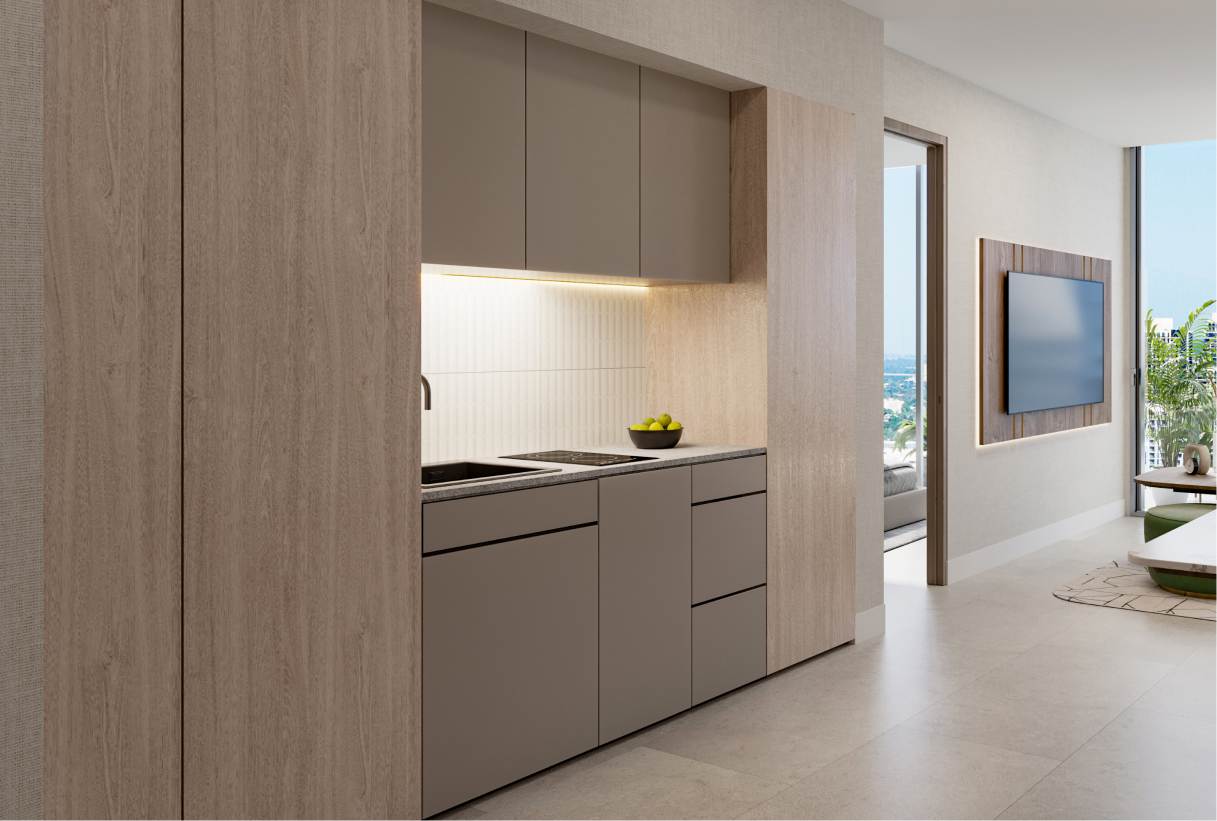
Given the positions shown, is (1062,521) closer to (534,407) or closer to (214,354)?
(534,407)

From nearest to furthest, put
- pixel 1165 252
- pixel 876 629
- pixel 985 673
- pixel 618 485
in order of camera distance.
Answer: pixel 618 485, pixel 985 673, pixel 876 629, pixel 1165 252

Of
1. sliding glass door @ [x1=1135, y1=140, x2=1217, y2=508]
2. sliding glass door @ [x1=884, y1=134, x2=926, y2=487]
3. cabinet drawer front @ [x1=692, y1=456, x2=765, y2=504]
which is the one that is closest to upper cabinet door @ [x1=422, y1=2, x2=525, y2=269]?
cabinet drawer front @ [x1=692, y1=456, x2=765, y2=504]

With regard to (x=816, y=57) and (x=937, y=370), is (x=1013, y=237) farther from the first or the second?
(x=816, y=57)

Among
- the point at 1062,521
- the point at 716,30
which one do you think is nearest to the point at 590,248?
the point at 716,30

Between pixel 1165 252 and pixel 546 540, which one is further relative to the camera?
pixel 1165 252

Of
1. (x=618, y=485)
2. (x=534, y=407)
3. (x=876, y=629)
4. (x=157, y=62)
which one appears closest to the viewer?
(x=157, y=62)

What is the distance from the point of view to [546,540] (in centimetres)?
322

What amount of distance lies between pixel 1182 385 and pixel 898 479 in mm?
2429

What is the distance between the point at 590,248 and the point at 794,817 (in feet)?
6.08

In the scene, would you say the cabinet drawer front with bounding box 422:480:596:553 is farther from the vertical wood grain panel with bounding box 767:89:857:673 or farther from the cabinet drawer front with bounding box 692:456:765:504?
the vertical wood grain panel with bounding box 767:89:857:673

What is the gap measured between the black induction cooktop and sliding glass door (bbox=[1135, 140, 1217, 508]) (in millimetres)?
5974

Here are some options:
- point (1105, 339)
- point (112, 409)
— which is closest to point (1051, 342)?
point (1105, 339)

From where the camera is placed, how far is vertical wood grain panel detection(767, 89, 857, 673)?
167 inches

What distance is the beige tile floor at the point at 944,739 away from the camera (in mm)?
3027
